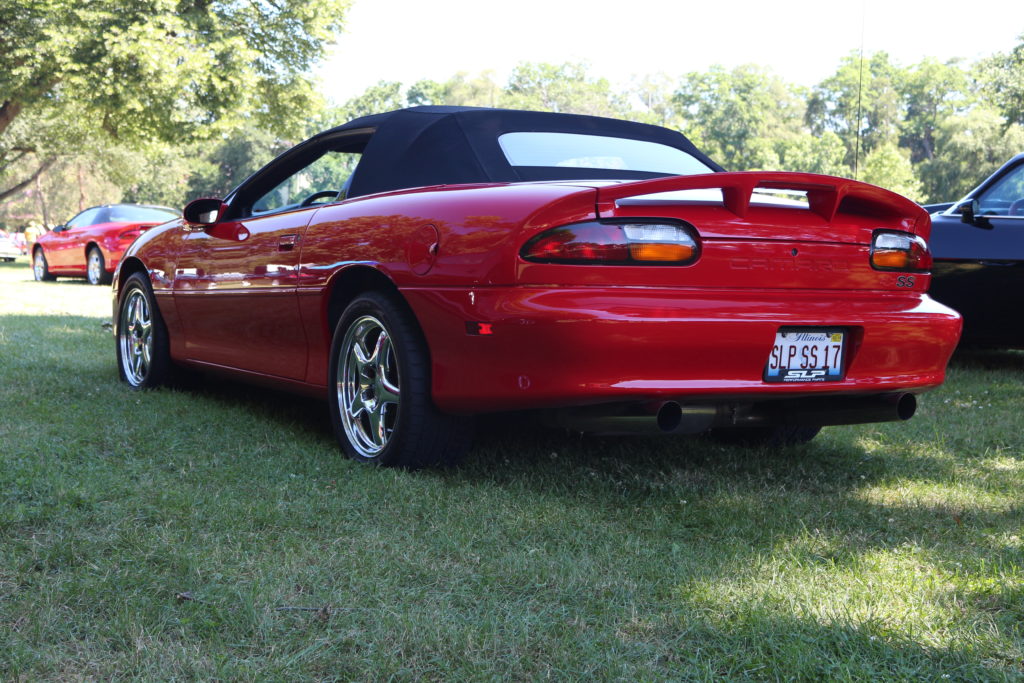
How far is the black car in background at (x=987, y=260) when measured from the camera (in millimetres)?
7066

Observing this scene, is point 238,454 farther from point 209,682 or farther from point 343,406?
point 209,682

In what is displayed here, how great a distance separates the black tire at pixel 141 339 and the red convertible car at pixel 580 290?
4.35ft

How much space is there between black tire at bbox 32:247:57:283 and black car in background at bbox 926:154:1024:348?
16.7m

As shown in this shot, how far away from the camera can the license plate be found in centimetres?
357

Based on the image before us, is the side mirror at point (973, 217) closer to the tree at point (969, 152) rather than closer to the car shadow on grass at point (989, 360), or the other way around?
the car shadow on grass at point (989, 360)

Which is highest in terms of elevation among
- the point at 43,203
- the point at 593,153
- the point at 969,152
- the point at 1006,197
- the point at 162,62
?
the point at 162,62

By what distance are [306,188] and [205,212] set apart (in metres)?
0.55

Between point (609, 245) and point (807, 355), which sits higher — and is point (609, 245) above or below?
above

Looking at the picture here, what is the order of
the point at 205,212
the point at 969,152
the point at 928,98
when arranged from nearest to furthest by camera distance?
the point at 205,212, the point at 969,152, the point at 928,98

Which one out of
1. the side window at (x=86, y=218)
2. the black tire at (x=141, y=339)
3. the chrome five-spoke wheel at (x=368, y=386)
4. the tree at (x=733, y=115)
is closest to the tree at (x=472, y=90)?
the tree at (x=733, y=115)

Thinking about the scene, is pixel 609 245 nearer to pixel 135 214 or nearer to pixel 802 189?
pixel 802 189

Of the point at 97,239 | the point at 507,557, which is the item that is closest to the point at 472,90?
the point at 97,239

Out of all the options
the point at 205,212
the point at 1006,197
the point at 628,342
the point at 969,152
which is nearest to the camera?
the point at 628,342

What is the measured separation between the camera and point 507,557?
9.89 ft
